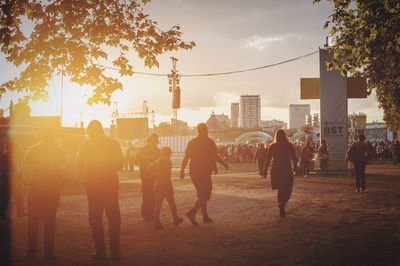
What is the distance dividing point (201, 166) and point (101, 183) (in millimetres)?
2849

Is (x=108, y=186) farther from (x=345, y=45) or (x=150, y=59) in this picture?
(x=345, y=45)

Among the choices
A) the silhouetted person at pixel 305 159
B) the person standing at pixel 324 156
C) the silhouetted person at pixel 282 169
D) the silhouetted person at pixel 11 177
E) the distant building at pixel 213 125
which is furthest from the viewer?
the distant building at pixel 213 125

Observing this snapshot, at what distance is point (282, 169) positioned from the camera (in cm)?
903

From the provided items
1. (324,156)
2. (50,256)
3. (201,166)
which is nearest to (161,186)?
(201,166)

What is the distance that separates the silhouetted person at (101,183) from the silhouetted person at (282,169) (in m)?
4.21

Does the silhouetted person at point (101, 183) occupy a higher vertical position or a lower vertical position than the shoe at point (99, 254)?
higher

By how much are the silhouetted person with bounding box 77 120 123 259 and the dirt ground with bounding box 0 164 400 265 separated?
352 mm

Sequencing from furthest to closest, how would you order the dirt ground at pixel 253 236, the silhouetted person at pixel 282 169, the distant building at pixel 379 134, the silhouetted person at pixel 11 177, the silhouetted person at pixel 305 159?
the distant building at pixel 379 134 → the silhouetted person at pixel 305 159 → the silhouetted person at pixel 11 177 → the silhouetted person at pixel 282 169 → the dirt ground at pixel 253 236

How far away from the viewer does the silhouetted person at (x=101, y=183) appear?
19.0 ft

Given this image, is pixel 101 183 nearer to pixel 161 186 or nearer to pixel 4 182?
pixel 161 186

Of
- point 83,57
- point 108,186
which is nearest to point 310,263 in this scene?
point 108,186

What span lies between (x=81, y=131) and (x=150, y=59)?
11.9 meters

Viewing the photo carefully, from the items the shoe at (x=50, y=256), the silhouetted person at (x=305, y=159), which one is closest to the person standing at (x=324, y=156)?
the silhouetted person at (x=305, y=159)

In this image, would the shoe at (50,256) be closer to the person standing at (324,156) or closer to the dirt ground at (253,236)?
the dirt ground at (253,236)
